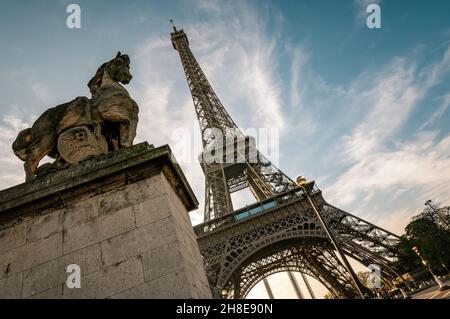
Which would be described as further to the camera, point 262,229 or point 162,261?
point 262,229

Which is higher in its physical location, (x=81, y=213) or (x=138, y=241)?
(x=81, y=213)

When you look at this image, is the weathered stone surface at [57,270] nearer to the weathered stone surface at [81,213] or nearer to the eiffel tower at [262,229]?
the weathered stone surface at [81,213]

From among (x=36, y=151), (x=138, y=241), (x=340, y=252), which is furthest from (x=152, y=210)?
(x=340, y=252)

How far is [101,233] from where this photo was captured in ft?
8.30

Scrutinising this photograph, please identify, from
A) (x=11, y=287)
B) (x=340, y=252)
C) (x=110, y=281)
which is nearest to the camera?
(x=110, y=281)

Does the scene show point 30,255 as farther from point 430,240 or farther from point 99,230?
point 430,240

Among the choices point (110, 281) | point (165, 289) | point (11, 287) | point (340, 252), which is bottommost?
point (165, 289)

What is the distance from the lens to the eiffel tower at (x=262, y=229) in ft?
72.2

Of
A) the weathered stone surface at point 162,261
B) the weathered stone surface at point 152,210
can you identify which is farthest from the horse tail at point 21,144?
the weathered stone surface at point 162,261

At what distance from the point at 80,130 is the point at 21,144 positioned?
1043 mm

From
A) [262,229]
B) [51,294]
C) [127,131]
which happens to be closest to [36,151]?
[127,131]

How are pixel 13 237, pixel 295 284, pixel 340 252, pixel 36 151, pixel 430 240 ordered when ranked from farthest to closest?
pixel 295 284
pixel 430 240
pixel 340 252
pixel 36 151
pixel 13 237

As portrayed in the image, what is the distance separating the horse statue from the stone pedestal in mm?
543
